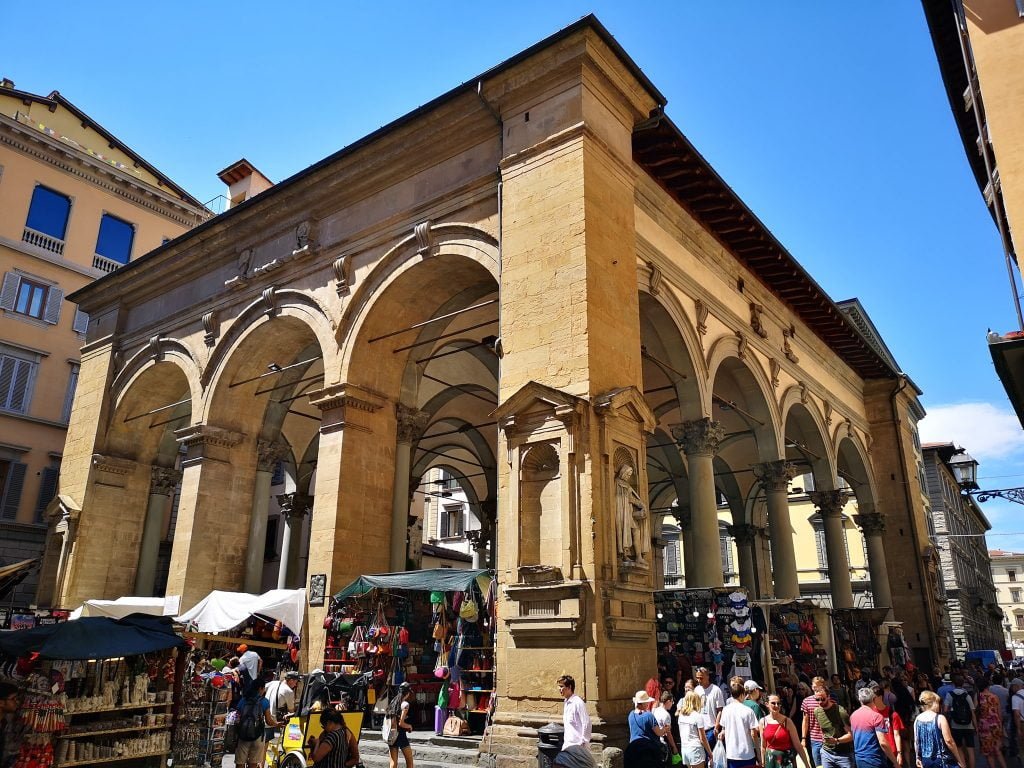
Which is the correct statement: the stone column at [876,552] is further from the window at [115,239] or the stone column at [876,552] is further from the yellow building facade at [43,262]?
the window at [115,239]

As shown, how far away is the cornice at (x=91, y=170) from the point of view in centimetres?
2186

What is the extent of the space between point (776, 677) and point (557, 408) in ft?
17.2

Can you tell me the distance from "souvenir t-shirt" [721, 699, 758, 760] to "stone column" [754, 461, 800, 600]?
883cm

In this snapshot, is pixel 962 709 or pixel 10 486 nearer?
pixel 962 709

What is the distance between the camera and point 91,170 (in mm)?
23641

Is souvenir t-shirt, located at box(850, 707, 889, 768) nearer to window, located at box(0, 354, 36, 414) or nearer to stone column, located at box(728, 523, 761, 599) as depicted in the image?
stone column, located at box(728, 523, 761, 599)

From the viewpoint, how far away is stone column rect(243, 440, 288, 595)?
1527 cm

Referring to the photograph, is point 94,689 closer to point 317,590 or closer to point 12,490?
point 317,590

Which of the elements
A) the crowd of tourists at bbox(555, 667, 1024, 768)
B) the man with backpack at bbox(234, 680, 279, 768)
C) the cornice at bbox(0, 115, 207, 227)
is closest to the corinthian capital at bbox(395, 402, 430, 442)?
the man with backpack at bbox(234, 680, 279, 768)

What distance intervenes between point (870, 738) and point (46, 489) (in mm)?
21660

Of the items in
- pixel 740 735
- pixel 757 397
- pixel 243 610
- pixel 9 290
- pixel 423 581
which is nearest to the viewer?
pixel 740 735

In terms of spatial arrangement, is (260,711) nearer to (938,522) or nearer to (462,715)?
(462,715)

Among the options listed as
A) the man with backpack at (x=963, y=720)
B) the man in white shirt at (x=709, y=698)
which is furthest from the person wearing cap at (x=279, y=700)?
the man with backpack at (x=963, y=720)

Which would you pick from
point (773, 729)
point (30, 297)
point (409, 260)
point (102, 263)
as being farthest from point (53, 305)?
point (773, 729)
